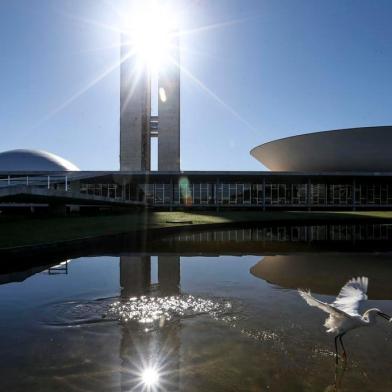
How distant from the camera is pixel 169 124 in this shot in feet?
218

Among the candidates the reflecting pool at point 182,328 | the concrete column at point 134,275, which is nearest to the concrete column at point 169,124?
the concrete column at point 134,275

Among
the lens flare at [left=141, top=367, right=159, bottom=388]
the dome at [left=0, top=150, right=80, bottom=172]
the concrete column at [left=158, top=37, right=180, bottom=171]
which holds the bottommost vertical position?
the lens flare at [left=141, top=367, right=159, bottom=388]

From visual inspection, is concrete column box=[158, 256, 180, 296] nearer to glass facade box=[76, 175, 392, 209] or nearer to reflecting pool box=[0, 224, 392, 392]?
reflecting pool box=[0, 224, 392, 392]

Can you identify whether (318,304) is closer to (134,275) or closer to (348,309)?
(348,309)

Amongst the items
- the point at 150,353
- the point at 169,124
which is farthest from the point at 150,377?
the point at 169,124

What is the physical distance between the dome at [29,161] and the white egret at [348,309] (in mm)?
64093

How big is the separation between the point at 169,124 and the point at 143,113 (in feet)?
18.2

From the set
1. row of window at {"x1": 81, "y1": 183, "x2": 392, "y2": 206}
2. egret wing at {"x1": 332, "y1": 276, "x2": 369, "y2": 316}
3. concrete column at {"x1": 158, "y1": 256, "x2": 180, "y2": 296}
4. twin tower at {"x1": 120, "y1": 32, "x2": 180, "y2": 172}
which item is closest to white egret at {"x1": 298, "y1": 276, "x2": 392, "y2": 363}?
egret wing at {"x1": 332, "y1": 276, "x2": 369, "y2": 316}

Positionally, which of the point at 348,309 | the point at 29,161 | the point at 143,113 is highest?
the point at 143,113

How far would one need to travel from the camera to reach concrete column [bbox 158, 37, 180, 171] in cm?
6631

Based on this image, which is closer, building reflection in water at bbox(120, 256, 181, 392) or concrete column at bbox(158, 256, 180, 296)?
building reflection in water at bbox(120, 256, 181, 392)

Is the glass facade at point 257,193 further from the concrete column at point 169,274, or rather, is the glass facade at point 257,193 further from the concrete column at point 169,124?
the concrete column at point 169,274

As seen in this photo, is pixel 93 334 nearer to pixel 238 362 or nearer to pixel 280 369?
pixel 238 362

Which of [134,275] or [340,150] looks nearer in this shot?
[134,275]
